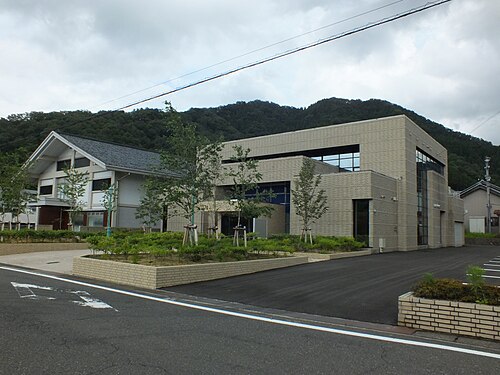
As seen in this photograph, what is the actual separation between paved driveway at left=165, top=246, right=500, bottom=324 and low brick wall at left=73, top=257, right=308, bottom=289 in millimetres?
326

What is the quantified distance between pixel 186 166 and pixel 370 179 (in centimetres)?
1367

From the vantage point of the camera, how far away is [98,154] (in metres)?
34.5

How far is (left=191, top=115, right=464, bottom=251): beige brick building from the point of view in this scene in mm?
24953

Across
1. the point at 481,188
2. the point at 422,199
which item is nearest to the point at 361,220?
the point at 422,199

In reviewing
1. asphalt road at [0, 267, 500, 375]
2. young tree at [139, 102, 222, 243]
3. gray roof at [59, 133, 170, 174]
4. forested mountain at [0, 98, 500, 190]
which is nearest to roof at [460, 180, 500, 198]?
forested mountain at [0, 98, 500, 190]

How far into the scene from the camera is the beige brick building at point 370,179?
25.0m

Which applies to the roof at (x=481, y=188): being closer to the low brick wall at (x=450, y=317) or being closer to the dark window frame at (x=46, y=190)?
the dark window frame at (x=46, y=190)

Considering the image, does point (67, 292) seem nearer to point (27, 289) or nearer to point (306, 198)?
point (27, 289)

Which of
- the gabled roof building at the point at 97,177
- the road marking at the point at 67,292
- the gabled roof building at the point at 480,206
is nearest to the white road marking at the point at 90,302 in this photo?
the road marking at the point at 67,292

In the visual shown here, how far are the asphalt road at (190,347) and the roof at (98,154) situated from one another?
27114mm

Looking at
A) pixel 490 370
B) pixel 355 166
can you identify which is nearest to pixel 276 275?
pixel 490 370

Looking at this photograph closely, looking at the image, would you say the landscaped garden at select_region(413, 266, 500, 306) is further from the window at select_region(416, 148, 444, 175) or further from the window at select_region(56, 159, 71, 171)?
the window at select_region(56, 159, 71, 171)

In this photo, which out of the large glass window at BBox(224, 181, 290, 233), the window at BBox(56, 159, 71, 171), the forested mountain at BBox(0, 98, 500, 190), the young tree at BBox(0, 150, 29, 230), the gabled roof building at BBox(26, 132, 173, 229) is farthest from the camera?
the window at BBox(56, 159, 71, 171)

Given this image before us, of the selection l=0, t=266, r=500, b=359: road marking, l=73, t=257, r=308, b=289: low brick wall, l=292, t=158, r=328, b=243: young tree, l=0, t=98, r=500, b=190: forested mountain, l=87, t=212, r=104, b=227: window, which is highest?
l=0, t=98, r=500, b=190: forested mountain
